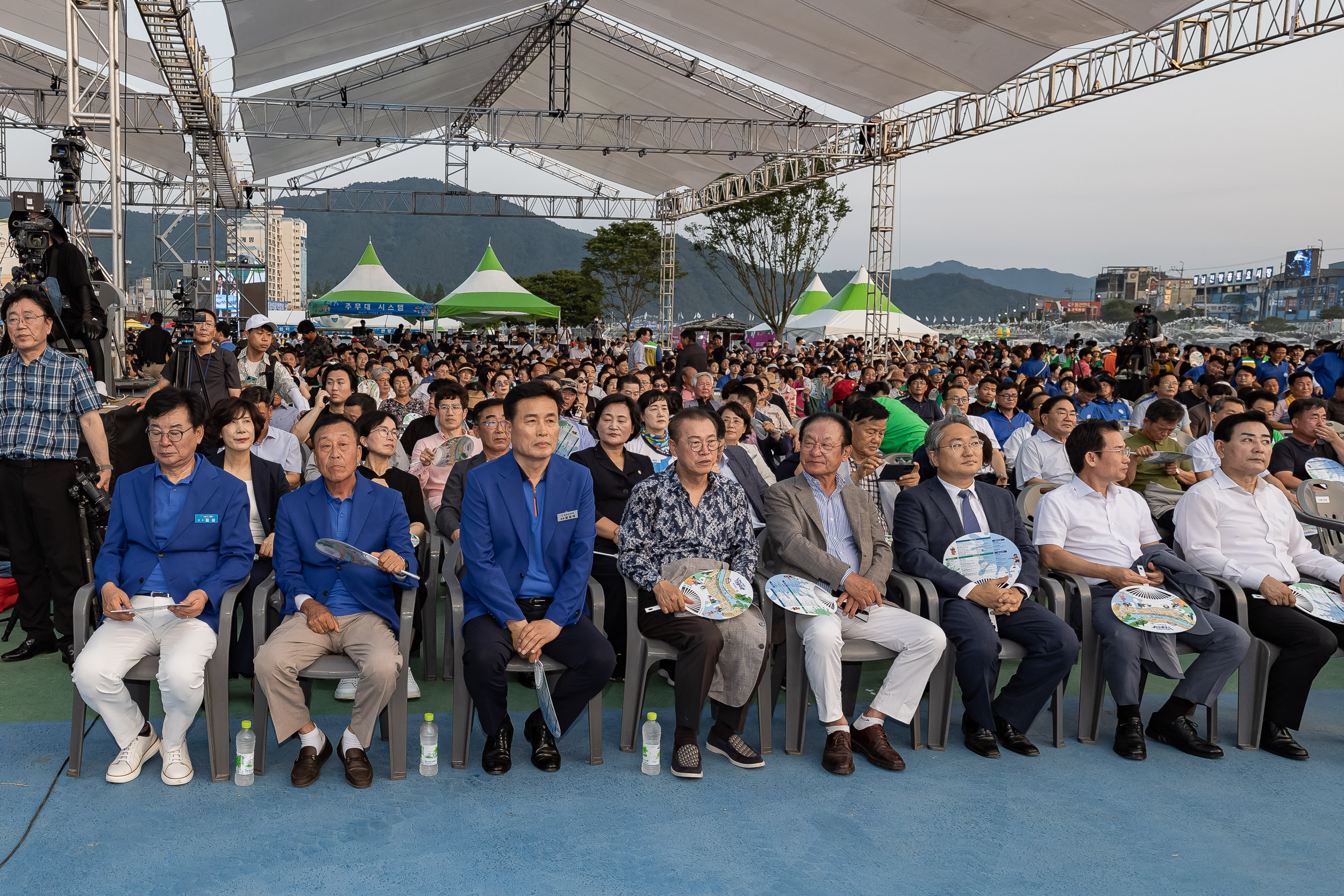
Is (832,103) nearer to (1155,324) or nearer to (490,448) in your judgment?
(1155,324)

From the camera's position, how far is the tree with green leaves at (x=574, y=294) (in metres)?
56.6

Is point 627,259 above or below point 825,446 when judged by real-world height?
above

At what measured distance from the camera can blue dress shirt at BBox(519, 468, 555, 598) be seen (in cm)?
330

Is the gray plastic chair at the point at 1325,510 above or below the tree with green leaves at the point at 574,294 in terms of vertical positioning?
below

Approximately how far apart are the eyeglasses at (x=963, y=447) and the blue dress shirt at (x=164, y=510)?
263cm

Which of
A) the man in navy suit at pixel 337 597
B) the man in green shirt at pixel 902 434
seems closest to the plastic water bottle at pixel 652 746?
the man in navy suit at pixel 337 597

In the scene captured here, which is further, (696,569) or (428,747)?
(696,569)

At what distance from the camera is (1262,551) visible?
376cm

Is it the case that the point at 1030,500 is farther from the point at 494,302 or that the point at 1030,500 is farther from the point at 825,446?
the point at 494,302

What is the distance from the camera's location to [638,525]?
3.48 m

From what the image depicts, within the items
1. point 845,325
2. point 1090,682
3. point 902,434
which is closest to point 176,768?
point 1090,682

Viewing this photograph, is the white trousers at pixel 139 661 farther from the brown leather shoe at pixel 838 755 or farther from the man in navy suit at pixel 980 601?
the man in navy suit at pixel 980 601

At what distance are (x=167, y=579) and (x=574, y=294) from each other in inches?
2195

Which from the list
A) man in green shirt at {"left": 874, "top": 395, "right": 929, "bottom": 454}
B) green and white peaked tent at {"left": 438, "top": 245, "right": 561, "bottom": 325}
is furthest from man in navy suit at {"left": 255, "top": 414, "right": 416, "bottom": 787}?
green and white peaked tent at {"left": 438, "top": 245, "right": 561, "bottom": 325}
